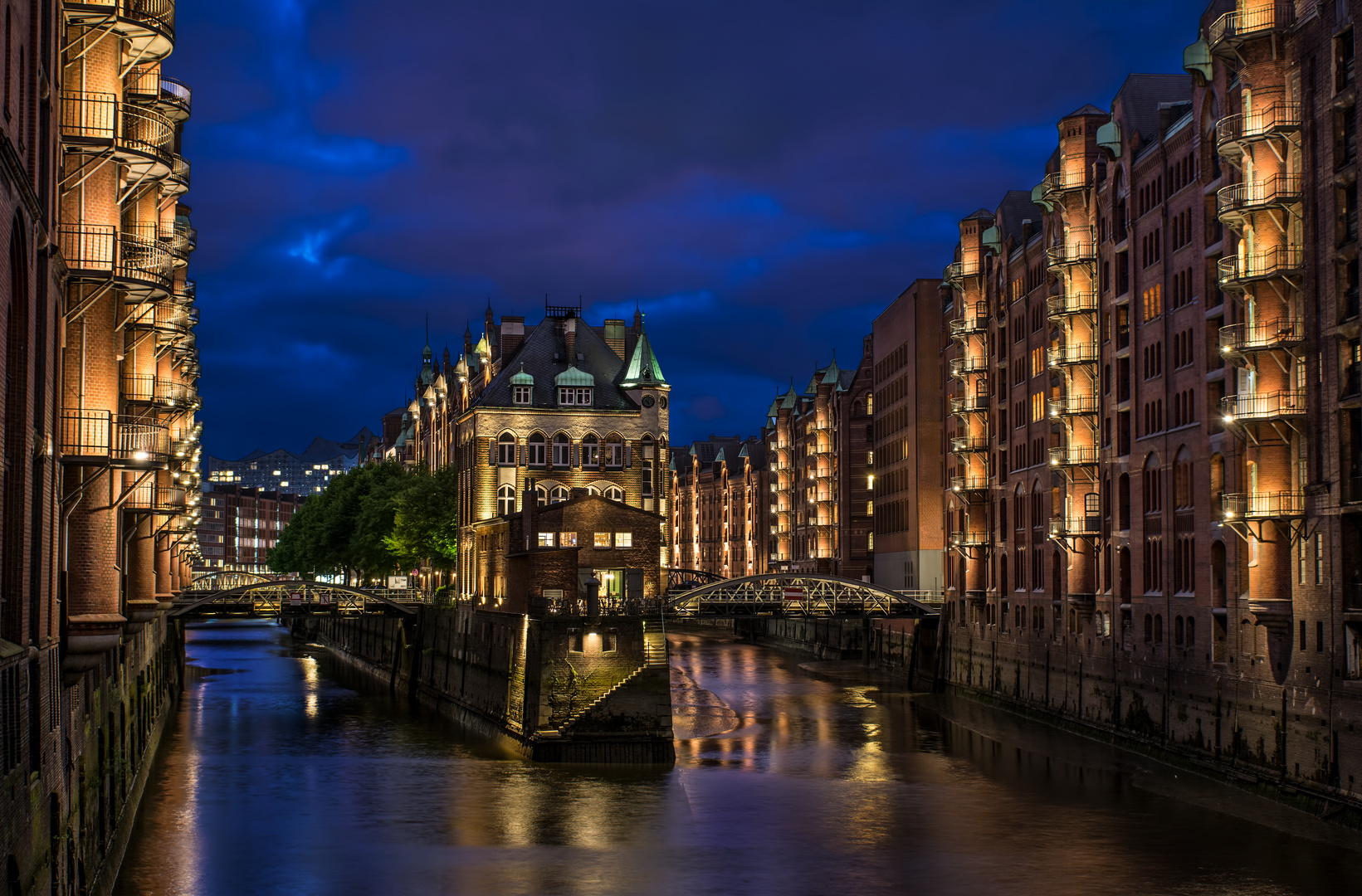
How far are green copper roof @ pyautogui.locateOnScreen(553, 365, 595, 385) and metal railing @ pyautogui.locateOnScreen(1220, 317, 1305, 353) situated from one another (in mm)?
57376

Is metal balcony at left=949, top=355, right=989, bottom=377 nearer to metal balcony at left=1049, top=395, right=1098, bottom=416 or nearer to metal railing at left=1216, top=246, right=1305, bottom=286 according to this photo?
metal balcony at left=1049, top=395, right=1098, bottom=416

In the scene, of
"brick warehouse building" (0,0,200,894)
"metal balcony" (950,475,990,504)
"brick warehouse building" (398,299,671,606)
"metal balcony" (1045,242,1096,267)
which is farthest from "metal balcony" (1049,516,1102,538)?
"brick warehouse building" (0,0,200,894)

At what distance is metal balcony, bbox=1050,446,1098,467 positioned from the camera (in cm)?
7306

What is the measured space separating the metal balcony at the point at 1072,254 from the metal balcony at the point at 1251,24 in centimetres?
2092

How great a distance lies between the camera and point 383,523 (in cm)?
12000

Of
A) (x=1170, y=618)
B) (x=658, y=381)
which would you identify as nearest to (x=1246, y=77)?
(x=1170, y=618)

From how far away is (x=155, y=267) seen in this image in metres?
38.4

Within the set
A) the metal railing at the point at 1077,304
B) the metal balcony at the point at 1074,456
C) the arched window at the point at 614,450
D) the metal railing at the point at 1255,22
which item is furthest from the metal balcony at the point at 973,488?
the metal railing at the point at 1255,22

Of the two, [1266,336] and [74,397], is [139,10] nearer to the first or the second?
[74,397]

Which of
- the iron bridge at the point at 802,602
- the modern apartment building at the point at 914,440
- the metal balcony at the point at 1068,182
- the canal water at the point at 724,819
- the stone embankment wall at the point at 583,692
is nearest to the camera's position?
the canal water at the point at 724,819

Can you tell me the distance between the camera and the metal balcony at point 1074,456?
7306 centimetres

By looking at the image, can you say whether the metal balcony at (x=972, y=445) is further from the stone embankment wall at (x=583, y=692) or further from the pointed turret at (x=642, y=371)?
the stone embankment wall at (x=583, y=692)

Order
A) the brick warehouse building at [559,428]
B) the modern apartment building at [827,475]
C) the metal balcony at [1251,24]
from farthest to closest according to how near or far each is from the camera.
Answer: the modern apartment building at [827,475], the brick warehouse building at [559,428], the metal balcony at [1251,24]

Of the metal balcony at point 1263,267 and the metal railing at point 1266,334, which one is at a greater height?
the metal balcony at point 1263,267
